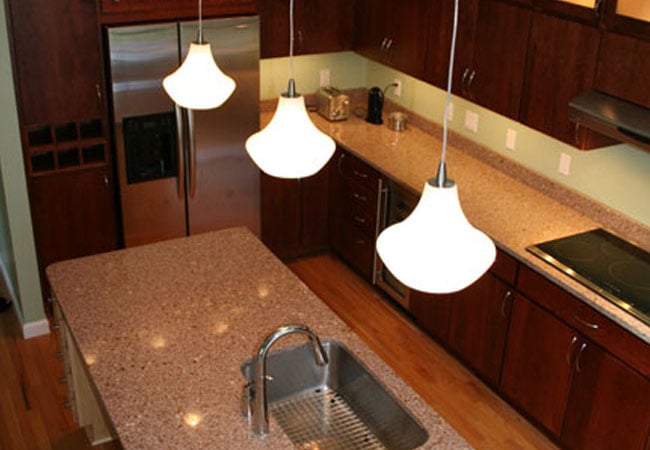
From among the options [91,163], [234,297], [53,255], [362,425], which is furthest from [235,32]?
[362,425]

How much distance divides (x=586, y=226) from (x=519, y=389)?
0.88 meters

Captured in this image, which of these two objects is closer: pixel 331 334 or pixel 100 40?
pixel 331 334

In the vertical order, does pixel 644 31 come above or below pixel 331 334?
above

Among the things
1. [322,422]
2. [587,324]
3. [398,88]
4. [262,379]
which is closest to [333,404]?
[322,422]

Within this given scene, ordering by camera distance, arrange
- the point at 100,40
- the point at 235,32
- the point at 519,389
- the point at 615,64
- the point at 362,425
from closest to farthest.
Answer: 1. the point at 362,425
2. the point at 615,64
3. the point at 519,389
4. the point at 100,40
5. the point at 235,32

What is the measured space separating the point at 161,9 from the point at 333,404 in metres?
2.52

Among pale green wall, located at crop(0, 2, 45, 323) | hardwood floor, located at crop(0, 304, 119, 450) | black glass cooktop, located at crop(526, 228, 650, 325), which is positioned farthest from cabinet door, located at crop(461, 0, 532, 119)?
hardwood floor, located at crop(0, 304, 119, 450)

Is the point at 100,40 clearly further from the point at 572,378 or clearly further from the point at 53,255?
the point at 572,378

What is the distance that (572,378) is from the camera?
3611 millimetres

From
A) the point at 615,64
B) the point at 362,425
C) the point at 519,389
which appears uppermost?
the point at 615,64

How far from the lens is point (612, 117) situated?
10.5 feet

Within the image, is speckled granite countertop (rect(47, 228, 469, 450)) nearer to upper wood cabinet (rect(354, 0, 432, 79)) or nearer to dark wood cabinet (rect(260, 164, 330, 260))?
dark wood cabinet (rect(260, 164, 330, 260))

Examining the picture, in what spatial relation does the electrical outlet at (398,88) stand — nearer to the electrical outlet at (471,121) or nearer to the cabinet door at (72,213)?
the electrical outlet at (471,121)

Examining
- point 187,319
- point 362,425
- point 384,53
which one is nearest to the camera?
point 362,425
